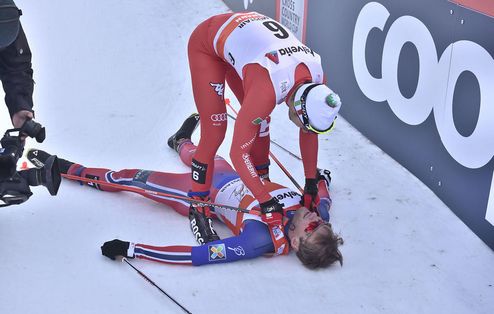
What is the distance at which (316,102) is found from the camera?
3.69m

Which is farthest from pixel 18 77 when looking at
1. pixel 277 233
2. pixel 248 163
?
pixel 277 233

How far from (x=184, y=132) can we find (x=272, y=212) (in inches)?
68.0

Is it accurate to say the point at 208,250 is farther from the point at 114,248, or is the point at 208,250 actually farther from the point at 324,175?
the point at 324,175

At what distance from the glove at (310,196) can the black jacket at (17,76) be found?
1.94 metres

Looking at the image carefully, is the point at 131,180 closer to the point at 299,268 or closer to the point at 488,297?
the point at 299,268

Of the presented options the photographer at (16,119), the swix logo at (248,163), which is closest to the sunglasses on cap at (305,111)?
the swix logo at (248,163)

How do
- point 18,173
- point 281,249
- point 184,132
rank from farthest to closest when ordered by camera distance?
point 184,132 → point 281,249 → point 18,173

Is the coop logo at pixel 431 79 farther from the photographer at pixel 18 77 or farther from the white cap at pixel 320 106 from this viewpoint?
the photographer at pixel 18 77

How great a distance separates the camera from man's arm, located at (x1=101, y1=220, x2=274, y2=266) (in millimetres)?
3893

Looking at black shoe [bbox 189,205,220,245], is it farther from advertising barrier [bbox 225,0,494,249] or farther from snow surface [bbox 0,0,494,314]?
advertising barrier [bbox 225,0,494,249]

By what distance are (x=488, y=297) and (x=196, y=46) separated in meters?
2.50

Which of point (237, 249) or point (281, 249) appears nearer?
point (237, 249)

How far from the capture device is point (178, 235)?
14.2 feet

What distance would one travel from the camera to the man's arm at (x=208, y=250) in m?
3.89
